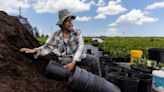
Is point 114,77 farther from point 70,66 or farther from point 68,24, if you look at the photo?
point 68,24

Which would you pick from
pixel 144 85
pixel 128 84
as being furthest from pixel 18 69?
pixel 144 85

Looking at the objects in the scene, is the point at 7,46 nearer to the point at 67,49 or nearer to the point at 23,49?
the point at 23,49

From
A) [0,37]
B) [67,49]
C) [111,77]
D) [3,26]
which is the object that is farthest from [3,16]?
[111,77]

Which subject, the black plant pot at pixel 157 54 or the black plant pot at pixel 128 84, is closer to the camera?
the black plant pot at pixel 128 84

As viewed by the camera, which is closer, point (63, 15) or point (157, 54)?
point (63, 15)

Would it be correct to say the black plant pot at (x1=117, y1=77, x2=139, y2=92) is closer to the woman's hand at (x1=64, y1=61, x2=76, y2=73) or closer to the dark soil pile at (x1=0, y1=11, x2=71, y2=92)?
the woman's hand at (x1=64, y1=61, x2=76, y2=73)

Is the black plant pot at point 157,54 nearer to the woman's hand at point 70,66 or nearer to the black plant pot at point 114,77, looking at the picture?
the black plant pot at point 114,77

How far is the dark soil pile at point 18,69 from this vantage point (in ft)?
12.5

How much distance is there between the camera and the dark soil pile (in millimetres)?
3812

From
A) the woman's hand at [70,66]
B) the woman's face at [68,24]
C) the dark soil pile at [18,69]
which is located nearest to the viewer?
the dark soil pile at [18,69]

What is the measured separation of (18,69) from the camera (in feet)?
13.5

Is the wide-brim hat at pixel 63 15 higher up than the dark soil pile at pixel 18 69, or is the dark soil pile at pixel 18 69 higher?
the wide-brim hat at pixel 63 15

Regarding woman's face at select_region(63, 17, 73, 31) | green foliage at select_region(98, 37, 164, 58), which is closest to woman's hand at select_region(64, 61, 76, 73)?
woman's face at select_region(63, 17, 73, 31)

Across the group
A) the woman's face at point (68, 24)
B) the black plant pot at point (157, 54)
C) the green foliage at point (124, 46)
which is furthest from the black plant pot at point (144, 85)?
the green foliage at point (124, 46)
